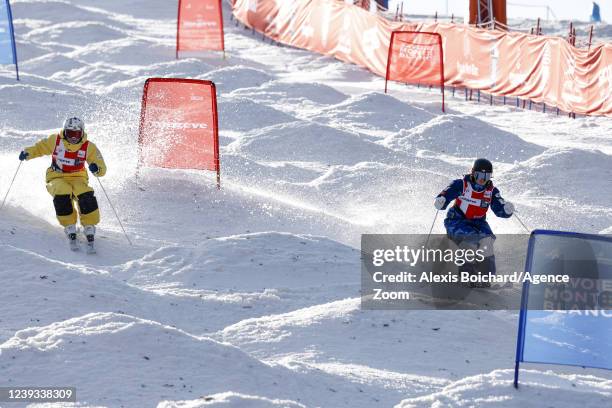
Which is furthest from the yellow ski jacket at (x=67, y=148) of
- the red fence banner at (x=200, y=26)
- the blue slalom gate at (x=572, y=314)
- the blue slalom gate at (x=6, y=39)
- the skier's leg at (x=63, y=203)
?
the red fence banner at (x=200, y=26)

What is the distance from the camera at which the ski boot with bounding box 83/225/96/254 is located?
1031 cm

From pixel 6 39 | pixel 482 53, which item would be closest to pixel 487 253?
pixel 6 39

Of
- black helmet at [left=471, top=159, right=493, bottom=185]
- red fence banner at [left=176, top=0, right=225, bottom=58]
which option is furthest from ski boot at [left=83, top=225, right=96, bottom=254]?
red fence banner at [left=176, top=0, right=225, bottom=58]

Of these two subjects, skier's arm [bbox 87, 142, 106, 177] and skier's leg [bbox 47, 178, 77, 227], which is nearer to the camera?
skier's leg [bbox 47, 178, 77, 227]

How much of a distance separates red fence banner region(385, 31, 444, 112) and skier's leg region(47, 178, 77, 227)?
39.2 feet

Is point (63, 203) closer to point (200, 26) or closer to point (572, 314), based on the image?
point (572, 314)

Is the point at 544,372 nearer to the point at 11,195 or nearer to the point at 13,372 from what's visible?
the point at 13,372

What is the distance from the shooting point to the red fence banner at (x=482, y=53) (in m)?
19.7

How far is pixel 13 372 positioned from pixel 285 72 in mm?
20688

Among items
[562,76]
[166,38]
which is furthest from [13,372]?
[166,38]

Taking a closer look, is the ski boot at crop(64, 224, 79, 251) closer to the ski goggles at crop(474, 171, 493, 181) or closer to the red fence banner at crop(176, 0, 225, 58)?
the ski goggles at crop(474, 171, 493, 181)

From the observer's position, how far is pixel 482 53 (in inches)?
901

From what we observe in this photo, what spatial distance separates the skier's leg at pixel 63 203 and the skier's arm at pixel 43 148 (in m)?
0.47

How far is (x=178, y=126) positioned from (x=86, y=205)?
2.62 metres
